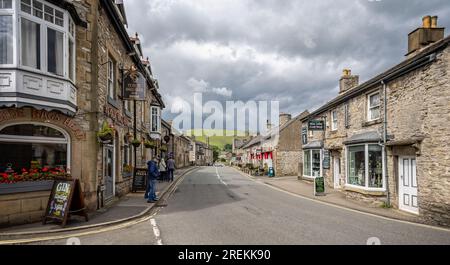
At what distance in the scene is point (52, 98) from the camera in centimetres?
864

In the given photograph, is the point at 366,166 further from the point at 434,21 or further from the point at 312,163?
the point at 312,163

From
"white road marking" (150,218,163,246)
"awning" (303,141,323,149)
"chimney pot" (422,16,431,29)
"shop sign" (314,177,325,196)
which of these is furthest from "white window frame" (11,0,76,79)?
"awning" (303,141,323,149)

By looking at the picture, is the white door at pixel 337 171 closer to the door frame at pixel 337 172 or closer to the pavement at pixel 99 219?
the door frame at pixel 337 172

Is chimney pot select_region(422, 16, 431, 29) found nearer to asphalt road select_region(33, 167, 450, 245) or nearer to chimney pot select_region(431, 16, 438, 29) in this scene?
chimney pot select_region(431, 16, 438, 29)

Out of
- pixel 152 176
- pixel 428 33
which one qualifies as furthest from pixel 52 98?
pixel 428 33

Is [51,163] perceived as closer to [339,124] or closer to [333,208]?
[333,208]

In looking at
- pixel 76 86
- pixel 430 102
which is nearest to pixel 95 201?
pixel 76 86

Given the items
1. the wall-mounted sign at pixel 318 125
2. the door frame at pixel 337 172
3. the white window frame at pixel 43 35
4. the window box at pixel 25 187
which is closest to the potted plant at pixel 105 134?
the white window frame at pixel 43 35

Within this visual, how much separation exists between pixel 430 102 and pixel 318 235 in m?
6.68

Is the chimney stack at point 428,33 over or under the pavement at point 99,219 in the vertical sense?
over

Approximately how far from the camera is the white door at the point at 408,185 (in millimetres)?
11240

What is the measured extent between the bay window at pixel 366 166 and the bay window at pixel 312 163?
6545mm
